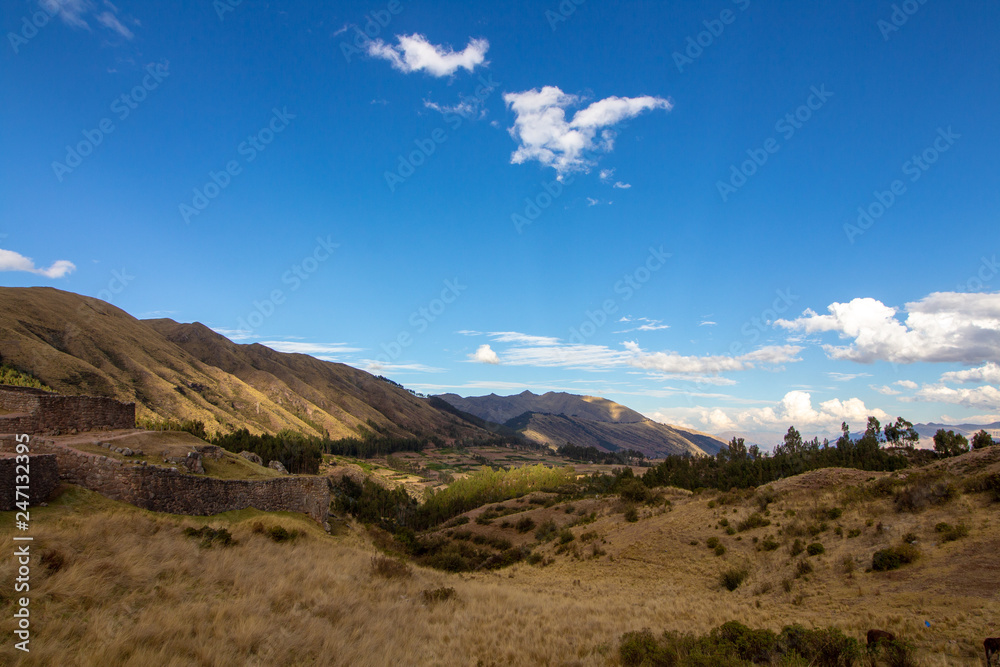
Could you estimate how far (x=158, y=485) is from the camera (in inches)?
678

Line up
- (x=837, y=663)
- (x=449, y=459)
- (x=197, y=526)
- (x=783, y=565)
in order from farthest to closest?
(x=449, y=459) → (x=783, y=565) → (x=197, y=526) → (x=837, y=663)

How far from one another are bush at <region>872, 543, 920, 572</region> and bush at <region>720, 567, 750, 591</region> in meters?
6.07

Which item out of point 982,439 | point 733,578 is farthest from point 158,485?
point 982,439

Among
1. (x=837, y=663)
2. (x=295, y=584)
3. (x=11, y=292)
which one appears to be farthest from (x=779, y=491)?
(x=11, y=292)

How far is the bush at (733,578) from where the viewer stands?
20400 millimetres

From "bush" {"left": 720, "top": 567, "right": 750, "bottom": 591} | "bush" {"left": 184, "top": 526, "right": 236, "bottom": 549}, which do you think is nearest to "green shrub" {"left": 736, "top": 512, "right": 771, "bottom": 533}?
"bush" {"left": 720, "top": 567, "right": 750, "bottom": 591}

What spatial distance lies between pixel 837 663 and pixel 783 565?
1271cm

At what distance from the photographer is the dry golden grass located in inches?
306

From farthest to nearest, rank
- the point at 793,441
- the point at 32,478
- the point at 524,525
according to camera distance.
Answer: the point at 793,441 → the point at 524,525 → the point at 32,478

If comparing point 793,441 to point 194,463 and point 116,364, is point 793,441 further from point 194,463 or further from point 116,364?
point 116,364

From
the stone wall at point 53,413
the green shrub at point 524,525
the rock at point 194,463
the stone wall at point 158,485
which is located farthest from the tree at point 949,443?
the stone wall at point 53,413

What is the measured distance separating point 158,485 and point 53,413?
661 cm

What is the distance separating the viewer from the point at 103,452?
17500mm

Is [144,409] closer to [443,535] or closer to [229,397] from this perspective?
[229,397]
